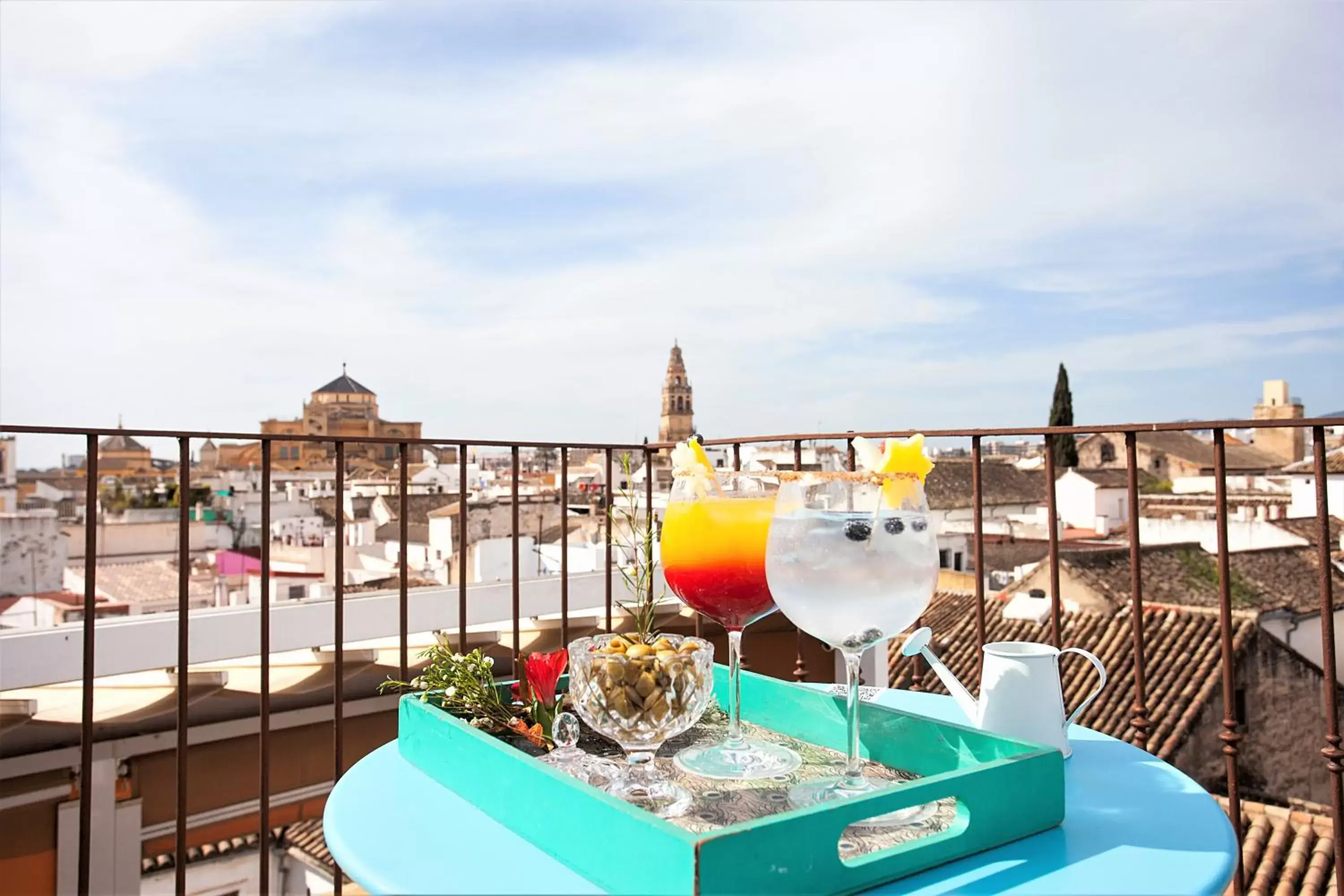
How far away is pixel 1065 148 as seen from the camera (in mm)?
26891

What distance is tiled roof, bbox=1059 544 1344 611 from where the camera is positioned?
1452 cm

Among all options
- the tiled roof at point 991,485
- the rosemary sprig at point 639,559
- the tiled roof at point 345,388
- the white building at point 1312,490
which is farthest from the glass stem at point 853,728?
the tiled roof at point 345,388

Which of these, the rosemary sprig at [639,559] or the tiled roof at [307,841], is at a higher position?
the rosemary sprig at [639,559]

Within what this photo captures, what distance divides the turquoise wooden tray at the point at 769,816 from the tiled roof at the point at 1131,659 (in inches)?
326

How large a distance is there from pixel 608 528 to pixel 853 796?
0.94 m

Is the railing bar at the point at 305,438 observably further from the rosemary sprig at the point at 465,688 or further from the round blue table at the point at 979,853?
the round blue table at the point at 979,853

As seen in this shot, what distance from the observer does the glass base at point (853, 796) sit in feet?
2.58

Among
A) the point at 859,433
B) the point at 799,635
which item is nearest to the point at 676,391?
the point at 859,433

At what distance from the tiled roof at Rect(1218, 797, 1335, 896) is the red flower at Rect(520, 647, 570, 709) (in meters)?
8.35

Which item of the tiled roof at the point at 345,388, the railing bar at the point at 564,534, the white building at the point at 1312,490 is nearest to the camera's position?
the railing bar at the point at 564,534

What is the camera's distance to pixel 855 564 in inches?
31.8

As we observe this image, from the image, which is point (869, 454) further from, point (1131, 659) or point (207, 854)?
point (1131, 659)

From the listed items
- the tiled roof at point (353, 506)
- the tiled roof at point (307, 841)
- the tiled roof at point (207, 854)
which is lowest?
the tiled roof at point (307, 841)

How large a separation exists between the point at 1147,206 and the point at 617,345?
26.6 metres
